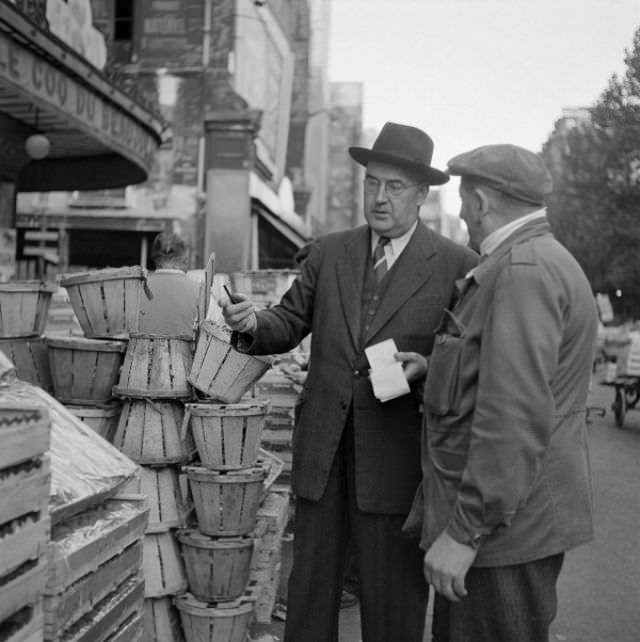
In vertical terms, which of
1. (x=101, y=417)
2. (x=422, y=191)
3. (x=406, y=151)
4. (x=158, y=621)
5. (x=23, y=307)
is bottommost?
(x=158, y=621)

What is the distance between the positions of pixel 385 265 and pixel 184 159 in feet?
42.4

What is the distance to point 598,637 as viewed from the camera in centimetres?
470

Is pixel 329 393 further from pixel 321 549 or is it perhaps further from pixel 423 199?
pixel 423 199

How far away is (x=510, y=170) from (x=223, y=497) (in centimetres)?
231

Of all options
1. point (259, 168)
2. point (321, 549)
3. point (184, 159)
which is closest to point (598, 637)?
point (321, 549)

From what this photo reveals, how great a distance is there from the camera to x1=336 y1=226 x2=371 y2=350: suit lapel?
3377mm

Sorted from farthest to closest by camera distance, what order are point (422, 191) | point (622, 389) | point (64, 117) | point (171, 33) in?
point (171, 33) → point (622, 389) → point (64, 117) → point (422, 191)

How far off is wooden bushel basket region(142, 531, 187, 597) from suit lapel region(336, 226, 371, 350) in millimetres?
1523

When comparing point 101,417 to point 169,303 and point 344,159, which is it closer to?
point 169,303

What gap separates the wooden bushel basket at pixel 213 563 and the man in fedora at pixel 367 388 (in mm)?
696

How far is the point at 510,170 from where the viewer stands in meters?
2.50

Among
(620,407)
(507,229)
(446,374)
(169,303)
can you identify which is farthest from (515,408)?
(620,407)

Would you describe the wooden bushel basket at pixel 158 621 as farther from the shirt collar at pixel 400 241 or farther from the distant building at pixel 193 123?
the distant building at pixel 193 123

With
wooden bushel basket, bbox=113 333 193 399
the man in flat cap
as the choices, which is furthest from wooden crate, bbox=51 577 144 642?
wooden bushel basket, bbox=113 333 193 399
